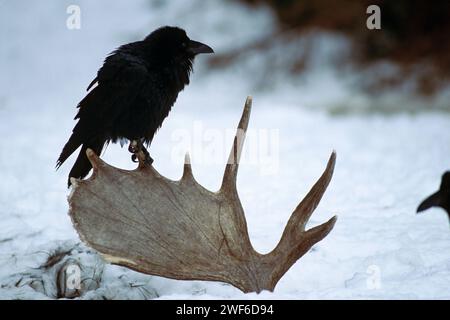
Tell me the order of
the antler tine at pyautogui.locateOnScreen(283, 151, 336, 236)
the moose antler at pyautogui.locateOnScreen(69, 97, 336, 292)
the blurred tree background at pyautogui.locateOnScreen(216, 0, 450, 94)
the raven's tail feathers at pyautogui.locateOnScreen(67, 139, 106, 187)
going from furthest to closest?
the blurred tree background at pyautogui.locateOnScreen(216, 0, 450, 94)
the raven's tail feathers at pyautogui.locateOnScreen(67, 139, 106, 187)
the antler tine at pyautogui.locateOnScreen(283, 151, 336, 236)
the moose antler at pyautogui.locateOnScreen(69, 97, 336, 292)

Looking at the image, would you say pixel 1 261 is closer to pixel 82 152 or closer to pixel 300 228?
pixel 82 152

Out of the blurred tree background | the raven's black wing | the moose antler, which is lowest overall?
the moose antler

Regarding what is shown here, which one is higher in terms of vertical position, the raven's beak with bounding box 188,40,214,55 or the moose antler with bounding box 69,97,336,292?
the raven's beak with bounding box 188,40,214,55

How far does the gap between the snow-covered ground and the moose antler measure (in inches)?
5.4

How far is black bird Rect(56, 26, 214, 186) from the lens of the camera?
3379 millimetres

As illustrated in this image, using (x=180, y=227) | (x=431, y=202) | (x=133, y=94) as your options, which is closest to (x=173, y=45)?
(x=133, y=94)

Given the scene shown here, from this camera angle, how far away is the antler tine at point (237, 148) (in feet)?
9.80

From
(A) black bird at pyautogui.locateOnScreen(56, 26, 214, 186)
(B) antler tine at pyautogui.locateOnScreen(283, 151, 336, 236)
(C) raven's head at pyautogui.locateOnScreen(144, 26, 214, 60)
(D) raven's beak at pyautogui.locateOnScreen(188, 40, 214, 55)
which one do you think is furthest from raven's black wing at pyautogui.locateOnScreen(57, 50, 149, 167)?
(B) antler tine at pyautogui.locateOnScreen(283, 151, 336, 236)

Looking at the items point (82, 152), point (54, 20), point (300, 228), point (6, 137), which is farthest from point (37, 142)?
point (54, 20)

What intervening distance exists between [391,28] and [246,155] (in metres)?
3.98

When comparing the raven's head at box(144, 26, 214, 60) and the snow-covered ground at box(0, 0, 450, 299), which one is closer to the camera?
the snow-covered ground at box(0, 0, 450, 299)

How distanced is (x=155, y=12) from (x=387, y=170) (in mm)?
4802

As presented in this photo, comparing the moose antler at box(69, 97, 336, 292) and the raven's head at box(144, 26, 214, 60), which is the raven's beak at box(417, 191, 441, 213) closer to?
the moose antler at box(69, 97, 336, 292)

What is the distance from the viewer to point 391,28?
336 inches
